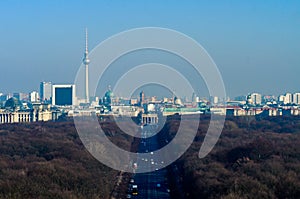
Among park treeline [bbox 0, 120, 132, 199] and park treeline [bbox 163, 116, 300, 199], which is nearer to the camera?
park treeline [bbox 0, 120, 132, 199]

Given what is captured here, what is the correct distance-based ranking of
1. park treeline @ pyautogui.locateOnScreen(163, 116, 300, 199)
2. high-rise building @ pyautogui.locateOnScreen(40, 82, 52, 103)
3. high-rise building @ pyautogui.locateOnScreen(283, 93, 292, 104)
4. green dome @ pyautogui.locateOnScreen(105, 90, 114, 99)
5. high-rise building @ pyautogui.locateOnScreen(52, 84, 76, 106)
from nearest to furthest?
1. park treeline @ pyautogui.locateOnScreen(163, 116, 300, 199)
2. green dome @ pyautogui.locateOnScreen(105, 90, 114, 99)
3. high-rise building @ pyautogui.locateOnScreen(52, 84, 76, 106)
4. high-rise building @ pyautogui.locateOnScreen(283, 93, 292, 104)
5. high-rise building @ pyautogui.locateOnScreen(40, 82, 52, 103)

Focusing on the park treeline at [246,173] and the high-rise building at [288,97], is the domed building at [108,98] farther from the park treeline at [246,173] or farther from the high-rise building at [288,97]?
the park treeline at [246,173]

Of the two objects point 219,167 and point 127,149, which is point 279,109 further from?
point 219,167

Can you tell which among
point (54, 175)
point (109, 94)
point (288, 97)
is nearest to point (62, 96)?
point (109, 94)

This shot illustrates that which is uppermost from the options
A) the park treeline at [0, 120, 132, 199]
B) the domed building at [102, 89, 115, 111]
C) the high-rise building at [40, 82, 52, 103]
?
the high-rise building at [40, 82, 52, 103]

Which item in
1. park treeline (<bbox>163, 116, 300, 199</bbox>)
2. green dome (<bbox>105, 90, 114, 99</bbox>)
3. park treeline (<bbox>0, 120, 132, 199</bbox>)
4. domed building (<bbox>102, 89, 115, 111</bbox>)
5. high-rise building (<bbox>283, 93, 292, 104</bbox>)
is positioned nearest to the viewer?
park treeline (<bbox>0, 120, 132, 199</bbox>)

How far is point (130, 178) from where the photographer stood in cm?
2948

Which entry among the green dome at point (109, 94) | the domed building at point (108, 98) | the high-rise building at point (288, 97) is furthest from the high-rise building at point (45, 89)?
the high-rise building at point (288, 97)

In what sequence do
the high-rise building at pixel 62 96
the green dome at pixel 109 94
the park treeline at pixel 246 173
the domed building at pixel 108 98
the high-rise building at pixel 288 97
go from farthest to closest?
the high-rise building at pixel 288 97, the high-rise building at pixel 62 96, the green dome at pixel 109 94, the domed building at pixel 108 98, the park treeline at pixel 246 173

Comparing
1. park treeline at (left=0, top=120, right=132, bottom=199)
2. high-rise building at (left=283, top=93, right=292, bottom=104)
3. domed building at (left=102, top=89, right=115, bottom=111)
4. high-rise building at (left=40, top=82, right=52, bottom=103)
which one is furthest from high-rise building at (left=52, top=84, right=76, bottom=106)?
park treeline at (left=0, top=120, right=132, bottom=199)

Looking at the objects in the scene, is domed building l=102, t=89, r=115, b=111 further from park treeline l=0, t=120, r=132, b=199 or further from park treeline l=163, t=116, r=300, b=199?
park treeline l=163, t=116, r=300, b=199

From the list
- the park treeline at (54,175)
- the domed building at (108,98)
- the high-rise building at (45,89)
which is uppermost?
the high-rise building at (45,89)

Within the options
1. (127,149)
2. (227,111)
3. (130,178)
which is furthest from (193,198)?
(227,111)

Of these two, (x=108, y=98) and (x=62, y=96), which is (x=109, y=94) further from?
(x=62, y=96)
